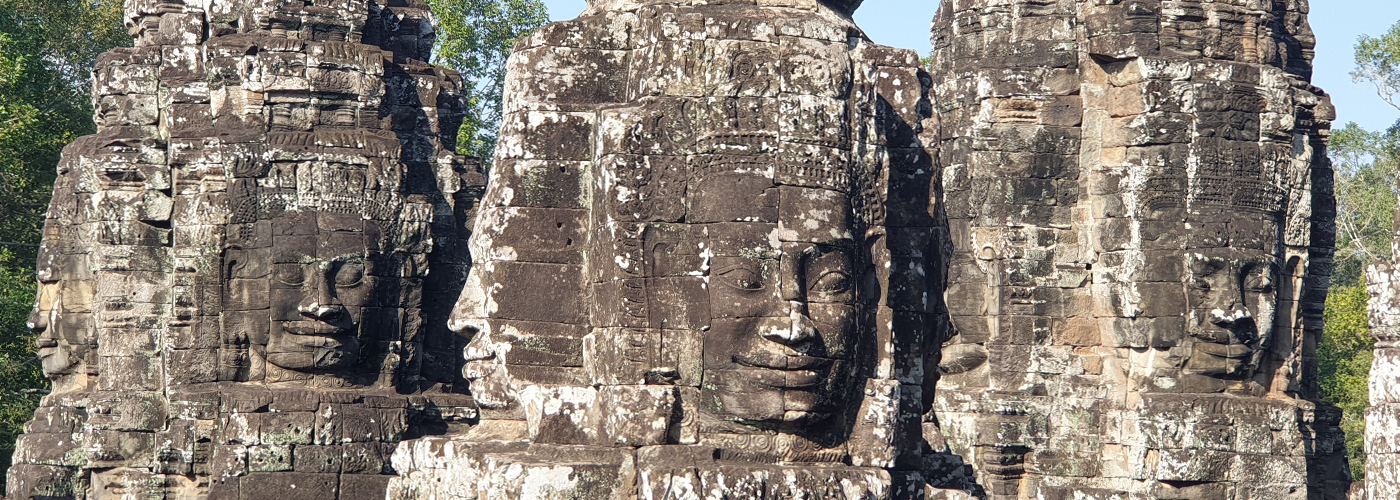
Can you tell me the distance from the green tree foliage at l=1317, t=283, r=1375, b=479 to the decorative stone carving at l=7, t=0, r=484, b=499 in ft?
→ 55.9

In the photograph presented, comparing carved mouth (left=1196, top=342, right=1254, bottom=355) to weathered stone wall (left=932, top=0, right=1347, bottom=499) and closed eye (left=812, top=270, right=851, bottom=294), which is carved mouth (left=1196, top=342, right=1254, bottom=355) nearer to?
weathered stone wall (left=932, top=0, right=1347, bottom=499)

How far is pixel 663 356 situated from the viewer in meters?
8.34

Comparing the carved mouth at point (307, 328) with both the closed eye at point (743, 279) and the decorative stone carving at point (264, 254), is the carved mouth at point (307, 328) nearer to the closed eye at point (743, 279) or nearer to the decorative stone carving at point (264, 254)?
the decorative stone carving at point (264, 254)

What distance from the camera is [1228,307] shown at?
14695 millimetres

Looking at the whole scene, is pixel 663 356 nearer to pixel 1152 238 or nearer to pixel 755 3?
pixel 755 3

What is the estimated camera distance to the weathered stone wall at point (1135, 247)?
14.8 meters

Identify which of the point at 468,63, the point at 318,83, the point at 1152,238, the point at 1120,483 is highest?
the point at 468,63

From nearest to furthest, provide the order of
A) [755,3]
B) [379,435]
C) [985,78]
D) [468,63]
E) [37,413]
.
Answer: [755,3] < [379,435] < [985,78] < [37,413] < [468,63]

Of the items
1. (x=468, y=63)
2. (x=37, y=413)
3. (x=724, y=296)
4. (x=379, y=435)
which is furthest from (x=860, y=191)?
(x=468, y=63)

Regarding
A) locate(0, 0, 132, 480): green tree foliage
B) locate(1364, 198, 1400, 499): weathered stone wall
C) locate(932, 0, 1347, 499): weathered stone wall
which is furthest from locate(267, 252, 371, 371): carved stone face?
locate(0, 0, 132, 480): green tree foliage

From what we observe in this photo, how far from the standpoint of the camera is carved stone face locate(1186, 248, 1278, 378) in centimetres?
1473

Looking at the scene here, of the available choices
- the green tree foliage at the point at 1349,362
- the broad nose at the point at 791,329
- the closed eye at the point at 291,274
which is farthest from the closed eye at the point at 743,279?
the green tree foliage at the point at 1349,362

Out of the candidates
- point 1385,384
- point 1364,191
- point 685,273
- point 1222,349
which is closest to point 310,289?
point 685,273

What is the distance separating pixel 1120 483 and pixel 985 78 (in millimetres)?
3555
